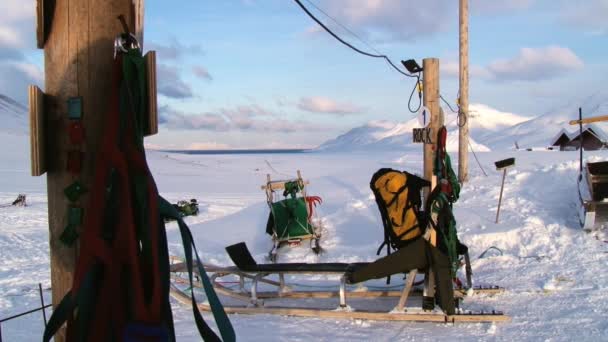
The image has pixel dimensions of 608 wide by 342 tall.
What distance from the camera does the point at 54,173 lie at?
1976mm

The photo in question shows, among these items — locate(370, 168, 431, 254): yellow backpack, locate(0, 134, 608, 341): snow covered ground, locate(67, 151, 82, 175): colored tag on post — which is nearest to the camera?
locate(67, 151, 82, 175): colored tag on post

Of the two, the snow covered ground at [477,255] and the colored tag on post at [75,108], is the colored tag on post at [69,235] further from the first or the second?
the snow covered ground at [477,255]

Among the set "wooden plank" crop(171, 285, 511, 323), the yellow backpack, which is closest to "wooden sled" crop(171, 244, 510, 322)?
"wooden plank" crop(171, 285, 511, 323)

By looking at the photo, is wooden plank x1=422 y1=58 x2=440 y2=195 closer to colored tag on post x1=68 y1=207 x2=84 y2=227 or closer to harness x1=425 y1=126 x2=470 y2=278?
harness x1=425 y1=126 x2=470 y2=278

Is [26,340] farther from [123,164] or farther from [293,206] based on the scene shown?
[293,206]

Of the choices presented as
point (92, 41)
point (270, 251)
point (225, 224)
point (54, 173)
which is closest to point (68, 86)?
point (92, 41)

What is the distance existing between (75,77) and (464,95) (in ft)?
40.8

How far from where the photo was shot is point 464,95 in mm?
13266

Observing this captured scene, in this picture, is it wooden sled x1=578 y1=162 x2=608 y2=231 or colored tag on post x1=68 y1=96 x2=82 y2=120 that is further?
wooden sled x1=578 y1=162 x2=608 y2=231

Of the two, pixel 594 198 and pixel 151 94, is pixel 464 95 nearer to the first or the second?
pixel 594 198

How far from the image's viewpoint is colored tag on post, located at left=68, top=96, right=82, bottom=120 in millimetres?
1911

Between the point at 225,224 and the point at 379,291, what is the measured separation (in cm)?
622

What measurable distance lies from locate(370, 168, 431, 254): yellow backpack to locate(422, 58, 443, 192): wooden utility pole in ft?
2.44

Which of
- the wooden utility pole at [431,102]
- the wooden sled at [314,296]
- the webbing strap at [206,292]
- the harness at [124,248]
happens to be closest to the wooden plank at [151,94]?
the harness at [124,248]
